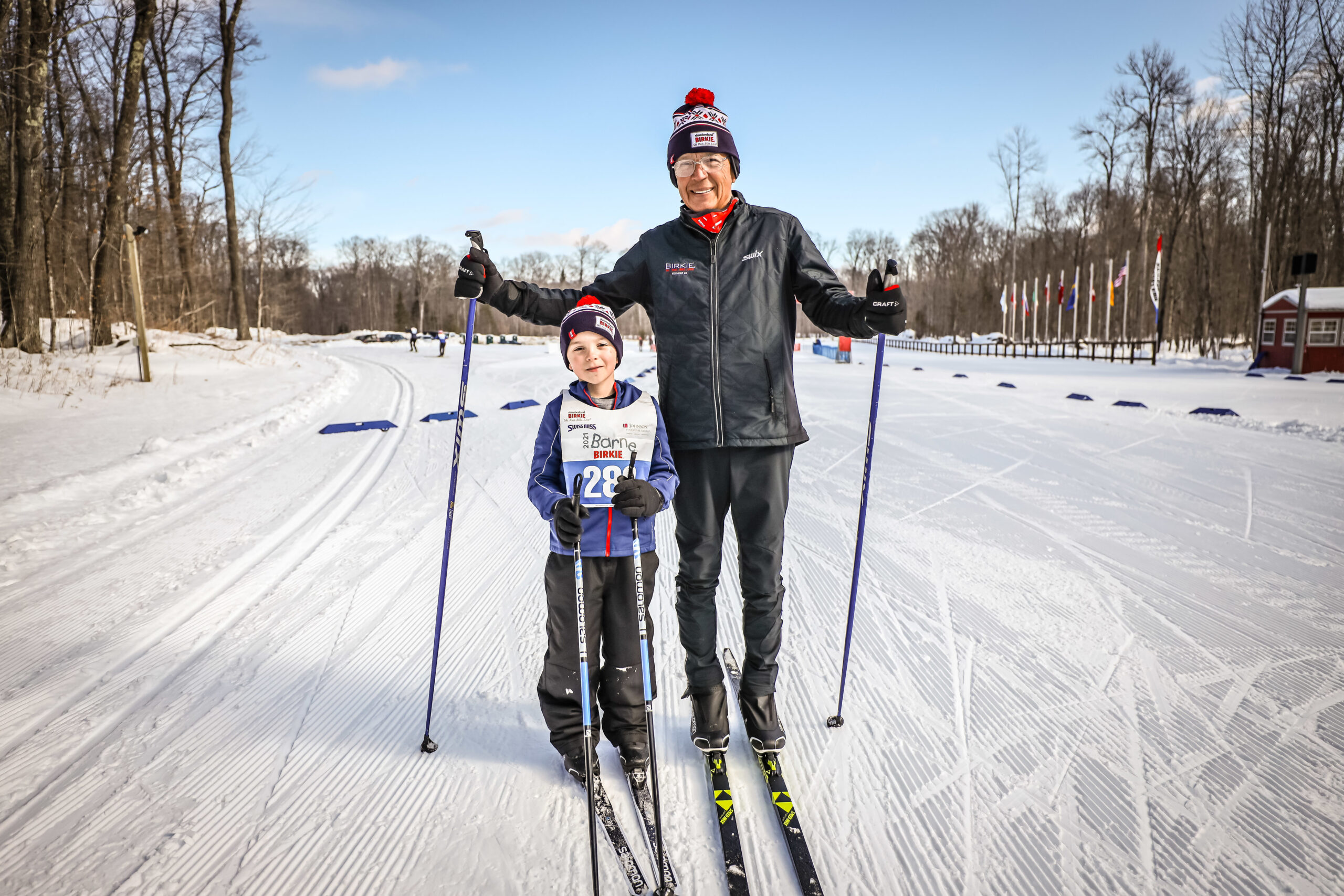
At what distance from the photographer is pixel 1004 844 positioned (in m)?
2.04

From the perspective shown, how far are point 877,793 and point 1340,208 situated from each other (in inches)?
1393

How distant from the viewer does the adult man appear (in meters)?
2.39

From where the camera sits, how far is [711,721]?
2.43m

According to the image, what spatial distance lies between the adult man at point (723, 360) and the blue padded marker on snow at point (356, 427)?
23.4ft

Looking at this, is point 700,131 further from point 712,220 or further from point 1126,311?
point 1126,311

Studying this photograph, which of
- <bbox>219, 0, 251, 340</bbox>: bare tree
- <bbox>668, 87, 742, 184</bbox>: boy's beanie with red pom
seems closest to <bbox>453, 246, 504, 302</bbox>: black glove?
<bbox>668, 87, 742, 184</bbox>: boy's beanie with red pom

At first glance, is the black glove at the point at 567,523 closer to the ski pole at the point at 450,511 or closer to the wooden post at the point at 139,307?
the ski pole at the point at 450,511

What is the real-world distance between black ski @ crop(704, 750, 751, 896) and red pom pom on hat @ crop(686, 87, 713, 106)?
2.37 meters

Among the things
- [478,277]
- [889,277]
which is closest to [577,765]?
[478,277]

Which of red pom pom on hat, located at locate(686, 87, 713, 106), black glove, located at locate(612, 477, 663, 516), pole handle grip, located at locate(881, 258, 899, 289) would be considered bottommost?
black glove, located at locate(612, 477, 663, 516)

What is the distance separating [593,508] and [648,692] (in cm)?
62

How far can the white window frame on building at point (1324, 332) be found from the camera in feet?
60.6

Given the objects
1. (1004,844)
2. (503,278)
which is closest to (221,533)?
(503,278)

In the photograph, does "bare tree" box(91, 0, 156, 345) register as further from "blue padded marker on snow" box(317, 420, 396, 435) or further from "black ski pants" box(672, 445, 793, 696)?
"black ski pants" box(672, 445, 793, 696)
